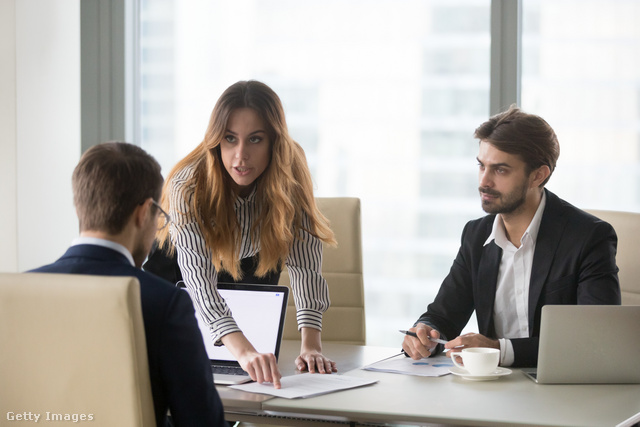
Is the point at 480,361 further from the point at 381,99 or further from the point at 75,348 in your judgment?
the point at 381,99

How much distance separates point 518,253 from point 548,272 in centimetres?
12

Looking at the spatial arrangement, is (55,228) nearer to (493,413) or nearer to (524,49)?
(524,49)

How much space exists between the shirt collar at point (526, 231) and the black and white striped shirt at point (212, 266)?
1.81ft

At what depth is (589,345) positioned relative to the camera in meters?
1.77

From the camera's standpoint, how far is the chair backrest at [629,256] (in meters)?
2.43

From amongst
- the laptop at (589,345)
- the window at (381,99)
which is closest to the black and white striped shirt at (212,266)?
the laptop at (589,345)

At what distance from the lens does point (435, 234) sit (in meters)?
3.63

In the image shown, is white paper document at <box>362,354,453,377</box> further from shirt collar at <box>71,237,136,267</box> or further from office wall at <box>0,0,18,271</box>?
office wall at <box>0,0,18,271</box>

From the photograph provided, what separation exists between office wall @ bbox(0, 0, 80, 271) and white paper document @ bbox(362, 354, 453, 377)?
2183 mm

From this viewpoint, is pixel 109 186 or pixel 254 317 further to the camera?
pixel 254 317

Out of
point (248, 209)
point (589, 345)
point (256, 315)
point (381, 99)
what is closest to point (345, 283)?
point (248, 209)

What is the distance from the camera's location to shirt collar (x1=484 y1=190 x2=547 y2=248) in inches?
Answer: 91.0

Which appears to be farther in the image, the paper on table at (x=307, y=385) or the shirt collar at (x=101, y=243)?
the paper on table at (x=307, y=385)

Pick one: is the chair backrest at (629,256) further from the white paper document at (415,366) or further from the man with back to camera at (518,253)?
the white paper document at (415,366)
